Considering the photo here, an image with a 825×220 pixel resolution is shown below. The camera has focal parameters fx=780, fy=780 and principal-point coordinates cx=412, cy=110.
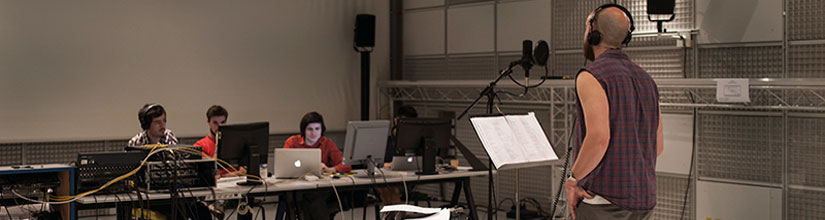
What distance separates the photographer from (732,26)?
6.18 meters

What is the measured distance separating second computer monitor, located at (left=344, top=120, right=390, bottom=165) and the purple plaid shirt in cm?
274

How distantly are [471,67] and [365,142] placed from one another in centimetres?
304

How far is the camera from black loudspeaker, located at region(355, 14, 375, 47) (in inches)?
341

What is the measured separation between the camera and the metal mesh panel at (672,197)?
6543mm

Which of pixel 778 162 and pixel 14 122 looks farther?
pixel 14 122

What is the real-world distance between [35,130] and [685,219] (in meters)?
5.64

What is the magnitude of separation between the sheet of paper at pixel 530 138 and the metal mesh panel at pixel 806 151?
276 centimetres

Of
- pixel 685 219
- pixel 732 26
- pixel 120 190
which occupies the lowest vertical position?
pixel 685 219

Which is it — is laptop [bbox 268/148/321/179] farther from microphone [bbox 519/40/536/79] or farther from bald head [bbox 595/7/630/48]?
bald head [bbox 595/7/630/48]

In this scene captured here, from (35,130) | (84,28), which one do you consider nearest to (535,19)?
(84,28)

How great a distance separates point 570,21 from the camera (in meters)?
7.38

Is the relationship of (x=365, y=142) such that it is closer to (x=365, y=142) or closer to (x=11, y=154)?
(x=365, y=142)

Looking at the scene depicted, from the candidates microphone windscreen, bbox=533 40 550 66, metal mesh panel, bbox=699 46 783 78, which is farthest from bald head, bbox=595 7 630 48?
metal mesh panel, bbox=699 46 783 78

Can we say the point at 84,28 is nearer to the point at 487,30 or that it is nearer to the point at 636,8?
the point at 487,30
